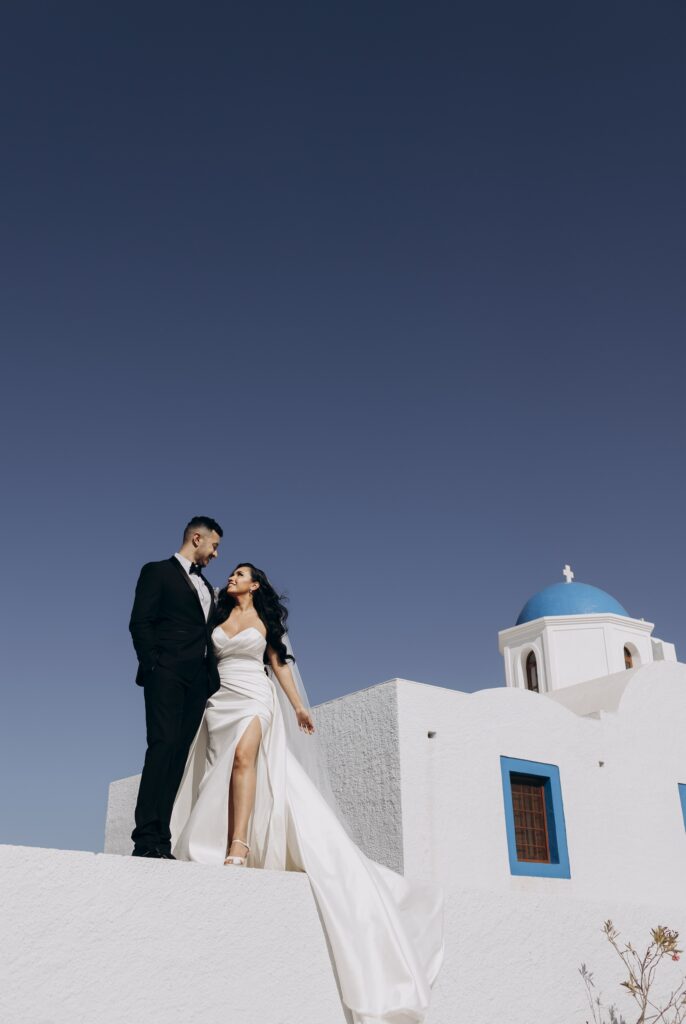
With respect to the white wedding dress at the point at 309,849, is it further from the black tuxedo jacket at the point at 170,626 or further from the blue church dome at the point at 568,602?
the blue church dome at the point at 568,602

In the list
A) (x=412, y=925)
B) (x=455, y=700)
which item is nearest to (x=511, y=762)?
(x=455, y=700)

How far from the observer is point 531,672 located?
57.5 feet

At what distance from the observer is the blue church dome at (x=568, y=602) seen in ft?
57.3

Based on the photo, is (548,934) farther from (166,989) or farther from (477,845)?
(477,845)

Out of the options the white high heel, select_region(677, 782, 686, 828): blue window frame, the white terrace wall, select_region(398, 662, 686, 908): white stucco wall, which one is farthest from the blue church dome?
the white high heel

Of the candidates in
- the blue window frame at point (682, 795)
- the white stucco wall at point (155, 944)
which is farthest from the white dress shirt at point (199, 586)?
the blue window frame at point (682, 795)

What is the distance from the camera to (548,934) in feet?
16.4

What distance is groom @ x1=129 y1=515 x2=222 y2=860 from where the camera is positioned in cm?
389

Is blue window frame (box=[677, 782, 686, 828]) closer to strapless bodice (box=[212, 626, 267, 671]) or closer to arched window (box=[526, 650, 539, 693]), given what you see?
arched window (box=[526, 650, 539, 693])

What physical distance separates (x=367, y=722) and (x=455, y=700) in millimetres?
1035

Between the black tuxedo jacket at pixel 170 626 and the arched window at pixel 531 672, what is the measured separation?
1370cm

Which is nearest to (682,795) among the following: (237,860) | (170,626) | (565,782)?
(565,782)

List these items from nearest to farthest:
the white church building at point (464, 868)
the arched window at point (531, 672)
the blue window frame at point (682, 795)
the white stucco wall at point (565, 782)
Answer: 1. the white church building at point (464, 868)
2. the white stucco wall at point (565, 782)
3. the blue window frame at point (682, 795)
4. the arched window at point (531, 672)

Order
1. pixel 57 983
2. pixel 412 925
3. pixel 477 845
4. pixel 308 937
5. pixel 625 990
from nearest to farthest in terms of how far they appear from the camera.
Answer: pixel 57 983, pixel 308 937, pixel 412 925, pixel 625 990, pixel 477 845
